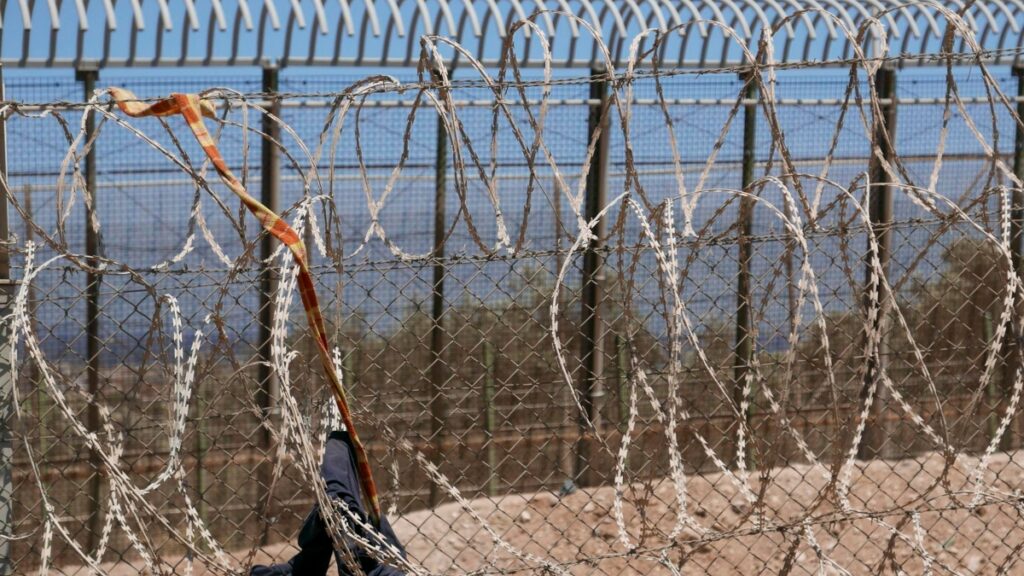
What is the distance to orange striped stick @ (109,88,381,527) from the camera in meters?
2.71

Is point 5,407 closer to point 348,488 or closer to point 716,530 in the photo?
point 348,488

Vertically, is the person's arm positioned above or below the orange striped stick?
below

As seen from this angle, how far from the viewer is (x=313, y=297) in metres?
2.76

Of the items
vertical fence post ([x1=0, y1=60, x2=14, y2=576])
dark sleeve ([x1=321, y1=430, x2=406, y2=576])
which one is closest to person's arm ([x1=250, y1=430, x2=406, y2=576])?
dark sleeve ([x1=321, y1=430, x2=406, y2=576])

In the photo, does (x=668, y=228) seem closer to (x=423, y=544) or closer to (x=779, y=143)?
(x=779, y=143)

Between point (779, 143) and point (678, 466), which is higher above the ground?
point (779, 143)

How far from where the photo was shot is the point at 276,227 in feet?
8.95

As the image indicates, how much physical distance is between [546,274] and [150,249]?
190cm

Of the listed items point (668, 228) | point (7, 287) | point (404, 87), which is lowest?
point (7, 287)

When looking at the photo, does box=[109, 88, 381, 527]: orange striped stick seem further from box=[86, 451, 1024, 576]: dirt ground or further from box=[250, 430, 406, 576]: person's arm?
box=[86, 451, 1024, 576]: dirt ground

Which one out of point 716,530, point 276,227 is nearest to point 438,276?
point 716,530

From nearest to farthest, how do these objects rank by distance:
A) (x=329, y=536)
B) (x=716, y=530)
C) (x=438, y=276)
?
(x=329, y=536) < (x=716, y=530) < (x=438, y=276)

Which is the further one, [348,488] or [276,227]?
[348,488]

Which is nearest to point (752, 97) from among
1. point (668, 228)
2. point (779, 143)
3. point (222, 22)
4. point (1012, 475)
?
point (1012, 475)
